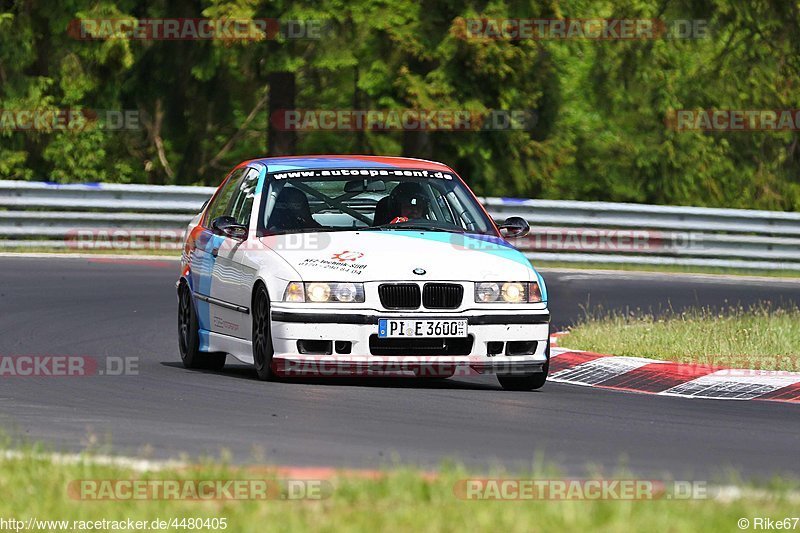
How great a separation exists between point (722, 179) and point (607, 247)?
45.0ft

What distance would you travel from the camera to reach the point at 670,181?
37.3m

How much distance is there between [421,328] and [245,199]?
7.61ft

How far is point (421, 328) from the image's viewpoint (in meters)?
11.1

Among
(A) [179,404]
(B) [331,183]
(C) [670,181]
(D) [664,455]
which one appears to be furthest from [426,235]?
(C) [670,181]

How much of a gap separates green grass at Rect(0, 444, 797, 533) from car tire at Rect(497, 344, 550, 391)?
15.2ft

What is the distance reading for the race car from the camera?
11.1m

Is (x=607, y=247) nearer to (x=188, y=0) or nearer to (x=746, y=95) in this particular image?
(x=188, y=0)

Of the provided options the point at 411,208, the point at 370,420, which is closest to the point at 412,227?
the point at 411,208

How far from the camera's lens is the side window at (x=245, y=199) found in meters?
12.6

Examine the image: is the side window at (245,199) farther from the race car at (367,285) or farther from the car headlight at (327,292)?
the car headlight at (327,292)

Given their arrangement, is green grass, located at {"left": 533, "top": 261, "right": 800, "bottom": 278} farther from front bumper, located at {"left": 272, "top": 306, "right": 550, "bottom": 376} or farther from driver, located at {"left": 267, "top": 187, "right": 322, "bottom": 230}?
front bumper, located at {"left": 272, "top": 306, "right": 550, "bottom": 376}

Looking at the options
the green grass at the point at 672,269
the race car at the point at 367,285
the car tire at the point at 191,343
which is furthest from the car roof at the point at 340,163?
the green grass at the point at 672,269

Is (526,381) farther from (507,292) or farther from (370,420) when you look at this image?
(370,420)

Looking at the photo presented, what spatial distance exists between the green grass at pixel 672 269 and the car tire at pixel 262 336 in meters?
13.2
